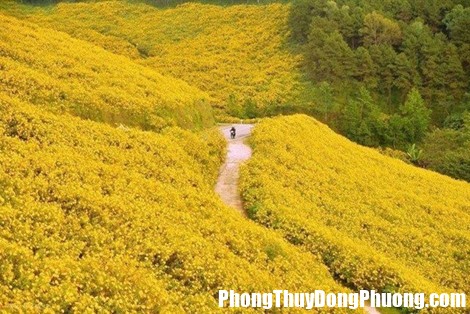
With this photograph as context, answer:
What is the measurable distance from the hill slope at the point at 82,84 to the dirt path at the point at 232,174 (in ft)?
9.28

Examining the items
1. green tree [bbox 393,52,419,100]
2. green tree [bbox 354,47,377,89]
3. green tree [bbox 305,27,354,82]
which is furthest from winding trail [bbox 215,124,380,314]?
green tree [bbox 393,52,419,100]

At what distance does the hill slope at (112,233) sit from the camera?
10078 millimetres

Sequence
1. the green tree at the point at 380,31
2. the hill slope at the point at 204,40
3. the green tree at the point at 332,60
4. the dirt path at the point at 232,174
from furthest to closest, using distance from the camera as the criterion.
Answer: the hill slope at the point at 204,40 < the green tree at the point at 380,31 < the green tree at the point at 332,60 < the dirt path at the point at 232,174

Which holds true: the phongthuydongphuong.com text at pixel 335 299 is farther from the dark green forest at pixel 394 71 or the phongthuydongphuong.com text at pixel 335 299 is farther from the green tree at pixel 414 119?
the green tree at pixel 414 119

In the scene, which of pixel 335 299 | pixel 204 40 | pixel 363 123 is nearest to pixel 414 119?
pixel 363 123

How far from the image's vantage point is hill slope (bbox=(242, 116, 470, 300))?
→ 19219 mm

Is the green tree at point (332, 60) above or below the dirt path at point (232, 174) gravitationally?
above

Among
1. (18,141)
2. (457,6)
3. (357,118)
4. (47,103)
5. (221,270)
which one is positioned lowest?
(221,270)

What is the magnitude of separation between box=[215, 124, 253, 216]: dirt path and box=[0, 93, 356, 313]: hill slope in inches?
99.6

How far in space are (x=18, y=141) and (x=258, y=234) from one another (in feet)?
26.0

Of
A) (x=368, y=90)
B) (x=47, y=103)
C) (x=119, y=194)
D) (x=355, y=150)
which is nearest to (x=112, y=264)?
(x=119, y=194)

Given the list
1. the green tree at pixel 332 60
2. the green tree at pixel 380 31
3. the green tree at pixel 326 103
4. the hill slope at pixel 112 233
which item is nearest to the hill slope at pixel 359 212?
the hill slope at pixel 112 233

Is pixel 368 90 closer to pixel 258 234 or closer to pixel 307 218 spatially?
pixel 307 218

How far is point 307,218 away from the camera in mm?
21406
